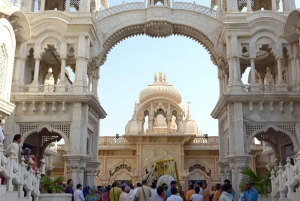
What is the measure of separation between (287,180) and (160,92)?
57.2ft

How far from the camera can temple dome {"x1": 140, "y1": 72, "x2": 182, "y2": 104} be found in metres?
28.0

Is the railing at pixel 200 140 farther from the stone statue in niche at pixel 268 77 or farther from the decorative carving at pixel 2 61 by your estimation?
the decorative carving at pixel 2 61

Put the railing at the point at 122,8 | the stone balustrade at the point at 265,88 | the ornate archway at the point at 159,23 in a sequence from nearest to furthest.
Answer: the stone balustrade at the point at 265,88, the ornate archway at the point at 159,23, the railing at the point at 122,8

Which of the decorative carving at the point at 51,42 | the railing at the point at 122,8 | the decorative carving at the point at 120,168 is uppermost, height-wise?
the railing at the point at 122,8

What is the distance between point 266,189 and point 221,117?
20.7 ft

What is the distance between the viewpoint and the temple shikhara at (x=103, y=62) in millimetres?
14461

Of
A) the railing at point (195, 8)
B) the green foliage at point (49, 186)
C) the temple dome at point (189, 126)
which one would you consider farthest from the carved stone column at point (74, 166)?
the temple dome at point (189, 126)

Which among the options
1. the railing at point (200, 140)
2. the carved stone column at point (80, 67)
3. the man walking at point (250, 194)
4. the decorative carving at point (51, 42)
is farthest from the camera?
the railing at point (200, 140)

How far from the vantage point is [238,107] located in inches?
638

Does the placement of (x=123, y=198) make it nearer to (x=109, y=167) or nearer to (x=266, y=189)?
(x=266, y=189)

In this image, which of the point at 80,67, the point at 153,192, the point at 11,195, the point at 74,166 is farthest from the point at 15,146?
the point at 80,67

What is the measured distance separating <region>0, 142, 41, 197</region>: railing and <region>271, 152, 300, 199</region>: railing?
7.67 meters

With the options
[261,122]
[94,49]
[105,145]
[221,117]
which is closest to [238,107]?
[261,122]

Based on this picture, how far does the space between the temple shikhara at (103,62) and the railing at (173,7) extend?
0.18ft
